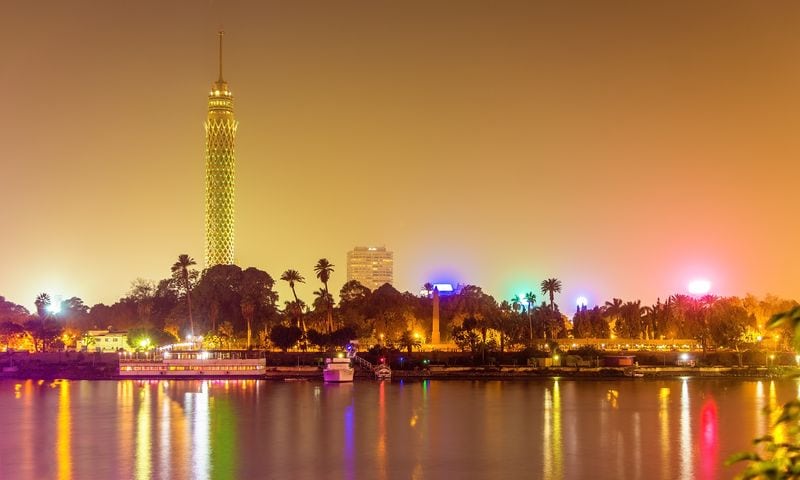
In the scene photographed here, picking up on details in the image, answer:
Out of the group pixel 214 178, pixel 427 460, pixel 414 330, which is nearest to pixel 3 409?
pixel 427 460

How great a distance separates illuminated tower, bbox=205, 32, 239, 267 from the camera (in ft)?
589

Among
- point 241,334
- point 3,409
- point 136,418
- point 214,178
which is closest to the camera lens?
point 136,418

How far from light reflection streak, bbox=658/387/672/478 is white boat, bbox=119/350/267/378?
44693mm

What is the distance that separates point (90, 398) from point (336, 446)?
3895cm

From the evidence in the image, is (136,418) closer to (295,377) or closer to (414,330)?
(295,377)

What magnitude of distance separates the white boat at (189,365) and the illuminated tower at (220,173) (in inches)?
2375

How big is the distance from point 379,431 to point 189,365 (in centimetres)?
5354

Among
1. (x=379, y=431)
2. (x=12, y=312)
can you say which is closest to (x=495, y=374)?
(x=379, y=431)

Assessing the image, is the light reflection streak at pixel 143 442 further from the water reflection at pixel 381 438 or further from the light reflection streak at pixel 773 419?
the light reflection streak at pixel 773 419

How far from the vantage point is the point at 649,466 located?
5297 centimetres

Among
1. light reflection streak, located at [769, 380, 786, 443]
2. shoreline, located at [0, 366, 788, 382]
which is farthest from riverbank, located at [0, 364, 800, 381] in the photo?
light reflection streak, located at [769, 380, 786, 443]

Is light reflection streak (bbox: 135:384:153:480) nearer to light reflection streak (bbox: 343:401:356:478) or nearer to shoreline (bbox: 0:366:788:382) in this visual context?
light reflection streak (bbox: 343:401:356:478)

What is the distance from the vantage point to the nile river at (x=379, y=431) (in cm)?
5256

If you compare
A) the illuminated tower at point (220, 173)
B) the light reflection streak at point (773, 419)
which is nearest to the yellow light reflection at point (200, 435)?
the light reflection streak at point (773, 419)
